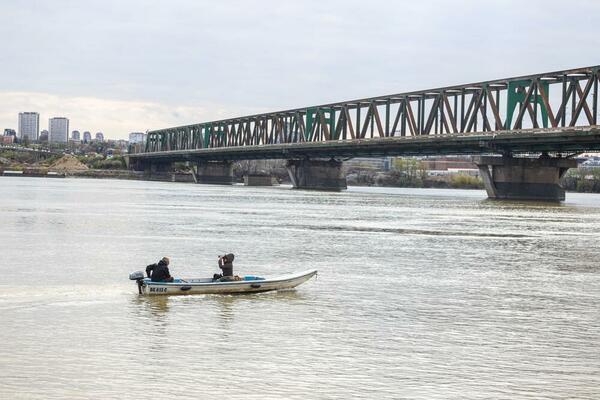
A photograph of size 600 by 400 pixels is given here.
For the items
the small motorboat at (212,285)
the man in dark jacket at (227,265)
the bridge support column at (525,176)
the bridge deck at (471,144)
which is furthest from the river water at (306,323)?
the bridge support column at (525,176)

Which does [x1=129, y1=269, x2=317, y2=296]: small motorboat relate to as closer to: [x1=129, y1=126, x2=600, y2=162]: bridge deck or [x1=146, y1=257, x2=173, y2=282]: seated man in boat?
[x1=146, y1=257, x2=173, y2=282]: seated man in boat

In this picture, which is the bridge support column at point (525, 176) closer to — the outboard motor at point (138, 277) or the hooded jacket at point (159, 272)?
the hooded jacket at point (159, 272)

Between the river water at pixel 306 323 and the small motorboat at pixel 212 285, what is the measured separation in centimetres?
35

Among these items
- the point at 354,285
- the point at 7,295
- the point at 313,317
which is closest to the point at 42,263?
the point at 7,295

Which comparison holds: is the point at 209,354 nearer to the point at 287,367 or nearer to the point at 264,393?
the point at 287,367

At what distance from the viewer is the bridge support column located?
5497 inches

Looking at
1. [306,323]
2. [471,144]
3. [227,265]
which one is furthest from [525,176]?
[306,323]

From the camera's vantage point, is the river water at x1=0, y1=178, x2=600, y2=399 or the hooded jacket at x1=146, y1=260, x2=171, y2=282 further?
the hooded jacket at x1=146, y1=260, x2=171, y2=282

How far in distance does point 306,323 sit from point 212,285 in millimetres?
5810

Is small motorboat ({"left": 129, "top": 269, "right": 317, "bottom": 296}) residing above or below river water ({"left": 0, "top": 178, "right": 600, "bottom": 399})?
above

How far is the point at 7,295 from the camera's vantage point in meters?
32.8

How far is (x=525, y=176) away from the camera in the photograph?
141750 mm

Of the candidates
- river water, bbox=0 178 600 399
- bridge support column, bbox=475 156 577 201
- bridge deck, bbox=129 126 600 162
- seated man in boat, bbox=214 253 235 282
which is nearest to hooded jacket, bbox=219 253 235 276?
seated man in boat, bbox=214 253 235 282

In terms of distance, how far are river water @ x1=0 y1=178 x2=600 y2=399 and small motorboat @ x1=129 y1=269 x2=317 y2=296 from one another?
35 centimetres
